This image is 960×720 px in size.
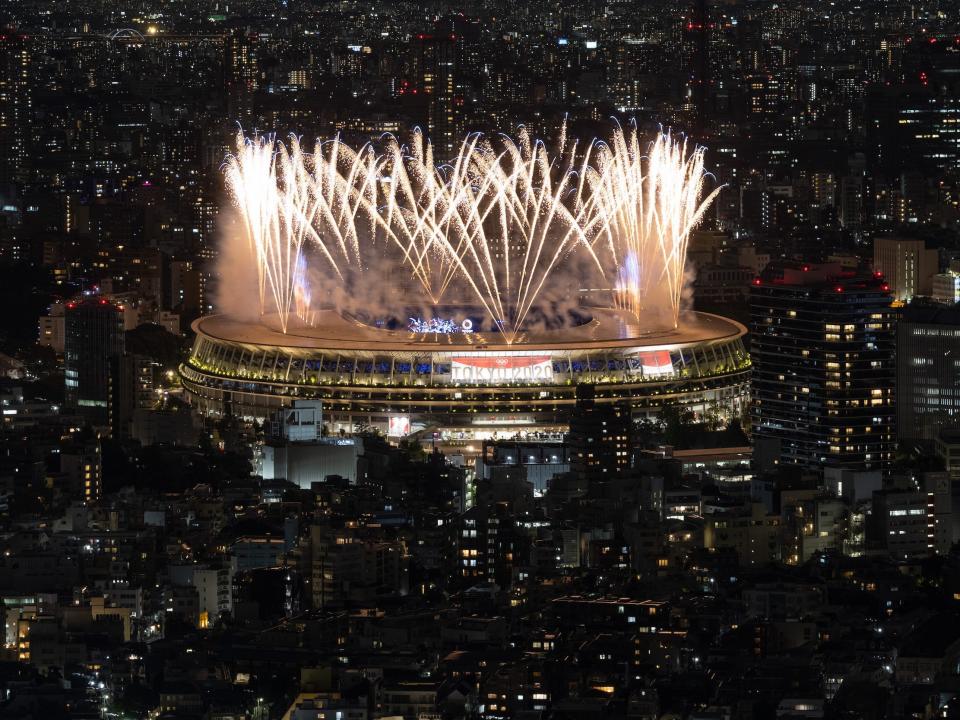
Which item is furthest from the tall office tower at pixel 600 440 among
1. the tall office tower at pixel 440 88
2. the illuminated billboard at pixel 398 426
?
the tall office tower at pixel 440 88

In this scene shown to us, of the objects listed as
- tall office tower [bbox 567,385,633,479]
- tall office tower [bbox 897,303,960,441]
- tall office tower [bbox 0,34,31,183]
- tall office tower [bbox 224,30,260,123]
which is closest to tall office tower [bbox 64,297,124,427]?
tall office tower [bbox 567,385,633,479]

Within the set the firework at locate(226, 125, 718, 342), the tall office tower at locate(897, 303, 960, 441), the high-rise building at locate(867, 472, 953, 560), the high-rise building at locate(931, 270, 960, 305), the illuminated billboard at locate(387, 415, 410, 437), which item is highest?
the firework at locate(226, 125, 718, 342)

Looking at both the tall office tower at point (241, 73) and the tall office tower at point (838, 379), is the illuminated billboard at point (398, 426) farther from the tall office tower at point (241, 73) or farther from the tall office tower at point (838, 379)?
the tall office tower at point (241, 73)

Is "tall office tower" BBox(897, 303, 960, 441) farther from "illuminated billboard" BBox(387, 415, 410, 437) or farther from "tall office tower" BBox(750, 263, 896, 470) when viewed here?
"illuminated billboard" BBox(387, 415, 410, 437)

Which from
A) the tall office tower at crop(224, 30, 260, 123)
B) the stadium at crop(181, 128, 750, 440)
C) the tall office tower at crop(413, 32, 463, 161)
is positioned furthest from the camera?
the tall office tower at crop(224, 30, 260, 123)

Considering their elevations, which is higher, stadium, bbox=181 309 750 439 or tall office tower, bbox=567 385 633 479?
stadium, bbox=181 309 750 439

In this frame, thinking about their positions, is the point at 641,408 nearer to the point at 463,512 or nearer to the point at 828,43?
the point at 463,512

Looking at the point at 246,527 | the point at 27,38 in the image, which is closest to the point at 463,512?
the point at 246,527
